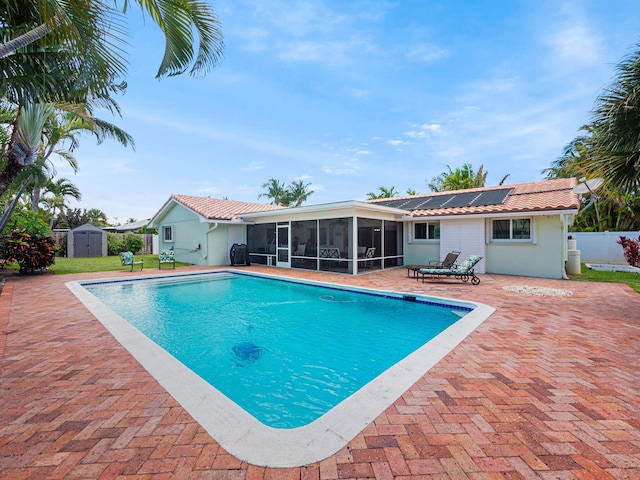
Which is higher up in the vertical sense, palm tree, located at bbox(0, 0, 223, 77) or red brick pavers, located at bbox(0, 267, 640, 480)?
palm tree, located at bbox(0, 0, 223, 77)

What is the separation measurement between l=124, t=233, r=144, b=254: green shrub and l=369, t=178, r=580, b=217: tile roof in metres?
23.9

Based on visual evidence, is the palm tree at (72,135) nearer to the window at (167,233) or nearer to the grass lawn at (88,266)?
the grass lawn at (88,266)

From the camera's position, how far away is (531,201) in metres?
13.3

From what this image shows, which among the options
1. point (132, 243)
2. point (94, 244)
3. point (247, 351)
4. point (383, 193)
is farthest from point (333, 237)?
point (383, 193)

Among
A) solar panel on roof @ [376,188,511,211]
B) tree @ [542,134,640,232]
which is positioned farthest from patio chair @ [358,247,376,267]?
tree @ [542,134,640,232]

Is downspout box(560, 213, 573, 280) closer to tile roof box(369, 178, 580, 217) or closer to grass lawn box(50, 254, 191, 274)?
tile roof box(369, 178, 580, 217)

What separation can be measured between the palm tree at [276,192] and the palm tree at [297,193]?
22.9 inches

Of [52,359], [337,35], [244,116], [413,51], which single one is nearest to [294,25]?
[337,35]

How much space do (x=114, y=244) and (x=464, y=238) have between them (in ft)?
88.8

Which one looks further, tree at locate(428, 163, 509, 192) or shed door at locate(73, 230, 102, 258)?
tree at locate(428, 163, 509, 192)

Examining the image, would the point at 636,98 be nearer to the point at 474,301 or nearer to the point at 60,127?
the point at 474,301

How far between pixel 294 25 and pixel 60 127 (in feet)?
43.2

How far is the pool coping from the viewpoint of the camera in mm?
2430

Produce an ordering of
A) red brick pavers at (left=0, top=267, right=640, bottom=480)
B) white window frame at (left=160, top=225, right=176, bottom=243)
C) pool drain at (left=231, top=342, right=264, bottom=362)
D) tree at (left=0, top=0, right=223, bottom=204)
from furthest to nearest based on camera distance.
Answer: white window frame at (left=160, top=225, right=176, bottom=243), pool drain at (left=231, top=342, right=264, bottom=362), tree at (left=0, top=0, right=223, bottom=204), red brick pavers at (left=0, top=267, right=640, bottom=480)
